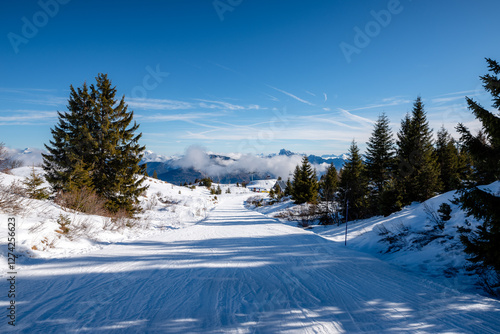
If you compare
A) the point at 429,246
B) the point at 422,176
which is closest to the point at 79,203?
the point at 429,246

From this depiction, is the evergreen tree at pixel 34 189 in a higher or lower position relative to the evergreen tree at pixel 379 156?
lower

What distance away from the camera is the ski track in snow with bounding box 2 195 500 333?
3.07 meters

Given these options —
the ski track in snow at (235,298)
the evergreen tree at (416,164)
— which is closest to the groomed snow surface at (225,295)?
the ski track in snow at (235,298)

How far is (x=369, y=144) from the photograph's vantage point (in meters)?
24.9

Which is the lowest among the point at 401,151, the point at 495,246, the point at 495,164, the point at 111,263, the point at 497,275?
the point at 111,263

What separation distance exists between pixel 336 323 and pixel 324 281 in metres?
1.53

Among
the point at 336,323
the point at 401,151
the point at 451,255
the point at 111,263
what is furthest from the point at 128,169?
the point at 401,151

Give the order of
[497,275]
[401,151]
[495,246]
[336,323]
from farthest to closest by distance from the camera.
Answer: [401,151] < [497,275] < [495,246] < [336,323]

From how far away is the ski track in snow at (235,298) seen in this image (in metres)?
3.07

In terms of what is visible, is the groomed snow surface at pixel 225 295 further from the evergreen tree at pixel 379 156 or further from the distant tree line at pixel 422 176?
the evergreen tree at pixel 379 156

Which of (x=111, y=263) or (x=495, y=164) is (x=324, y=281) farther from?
(x=111, y=263)

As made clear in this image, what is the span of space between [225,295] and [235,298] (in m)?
0.22

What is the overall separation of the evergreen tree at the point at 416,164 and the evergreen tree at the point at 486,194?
477 inches

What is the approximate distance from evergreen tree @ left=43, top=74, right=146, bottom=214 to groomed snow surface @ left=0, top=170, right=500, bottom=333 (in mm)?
9803
